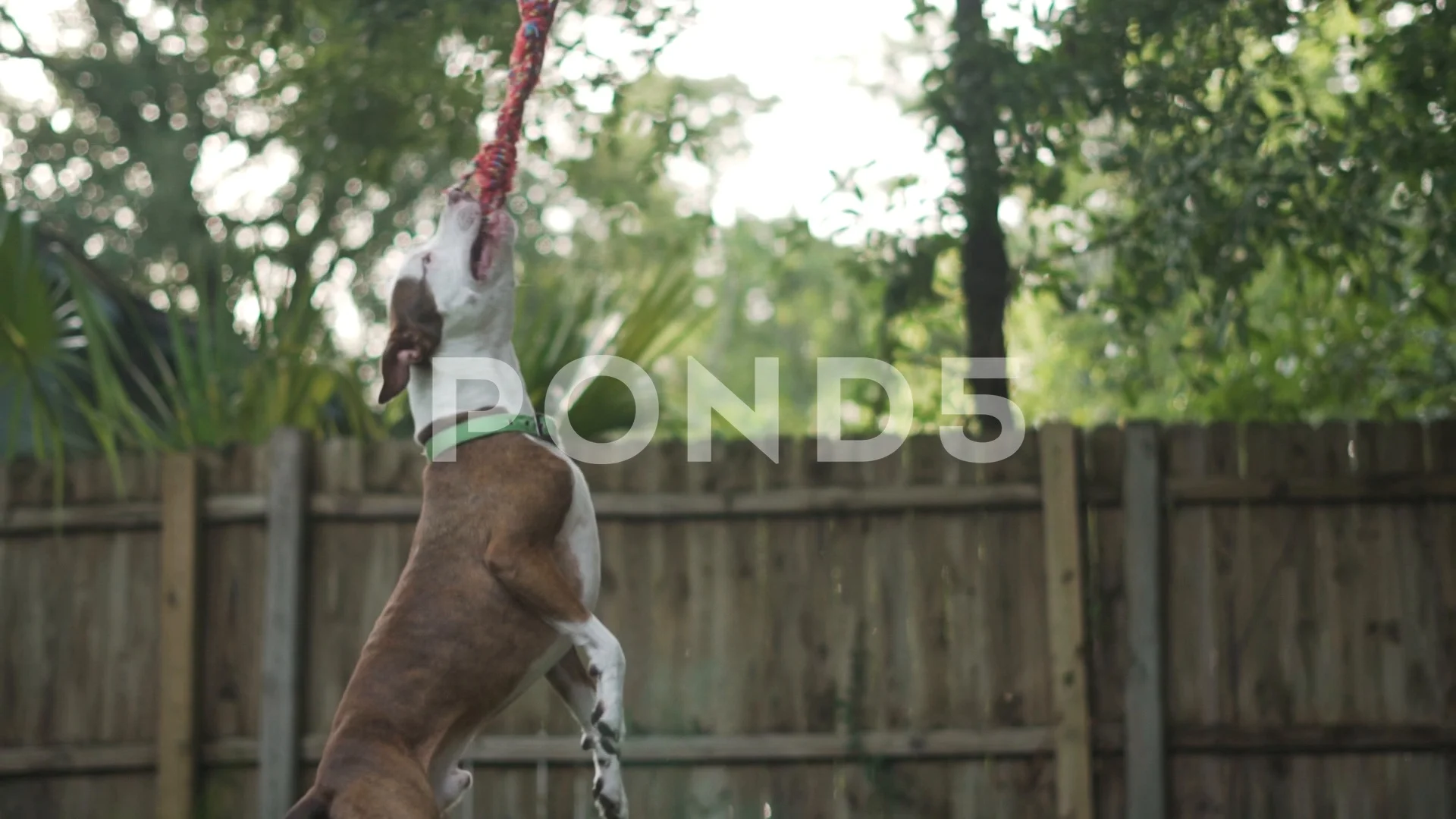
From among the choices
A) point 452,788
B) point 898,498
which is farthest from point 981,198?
point 452,788

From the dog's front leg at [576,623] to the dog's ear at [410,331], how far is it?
1.22 ft

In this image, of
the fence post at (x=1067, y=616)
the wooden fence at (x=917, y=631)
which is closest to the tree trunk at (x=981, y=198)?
the fence post at (x=1067, y=616)

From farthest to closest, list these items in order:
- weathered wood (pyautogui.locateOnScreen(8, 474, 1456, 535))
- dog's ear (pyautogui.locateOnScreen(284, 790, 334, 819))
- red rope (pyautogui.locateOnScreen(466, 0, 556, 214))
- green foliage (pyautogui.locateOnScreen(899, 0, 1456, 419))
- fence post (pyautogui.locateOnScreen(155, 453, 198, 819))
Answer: fence post (pyautogui.locateOnScreen(155, 453, 198, 819)) < weathered wood (pyautogui.locateOnScreen(8, 474, 1456, 535)) < green foliage (pyautogui.locateOnScreen(899, 0, 1456, 419)) < red rope (pyautogui.locateOnScreen(466, 0, 556, 214)) < dog's ear (pyautogui.locateOnScreen(284, 790, 334, 819))

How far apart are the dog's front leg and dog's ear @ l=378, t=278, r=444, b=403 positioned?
371 millimetres

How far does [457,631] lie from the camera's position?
253 centimetres

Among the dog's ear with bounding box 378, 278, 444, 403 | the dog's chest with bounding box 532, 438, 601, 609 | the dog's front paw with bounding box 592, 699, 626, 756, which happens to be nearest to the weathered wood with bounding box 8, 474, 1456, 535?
the dog's chest with bounding box 532, 438, 601, 609

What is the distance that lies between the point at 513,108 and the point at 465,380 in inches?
20.2

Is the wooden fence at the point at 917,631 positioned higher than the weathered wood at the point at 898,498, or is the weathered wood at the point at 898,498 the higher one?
the weathered wood at the point at 898,498

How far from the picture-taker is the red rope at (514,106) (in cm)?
261

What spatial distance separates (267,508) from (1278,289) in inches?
288

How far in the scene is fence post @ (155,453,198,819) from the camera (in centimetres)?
531

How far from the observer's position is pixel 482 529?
2.58 metres

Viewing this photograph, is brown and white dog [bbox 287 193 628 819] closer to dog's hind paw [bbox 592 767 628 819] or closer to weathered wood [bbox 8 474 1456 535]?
dog's hind paw [bbox 592 767 628 819]

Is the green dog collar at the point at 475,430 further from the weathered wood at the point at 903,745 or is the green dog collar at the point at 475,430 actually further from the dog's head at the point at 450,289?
the weathered wood at the point at 903,745
